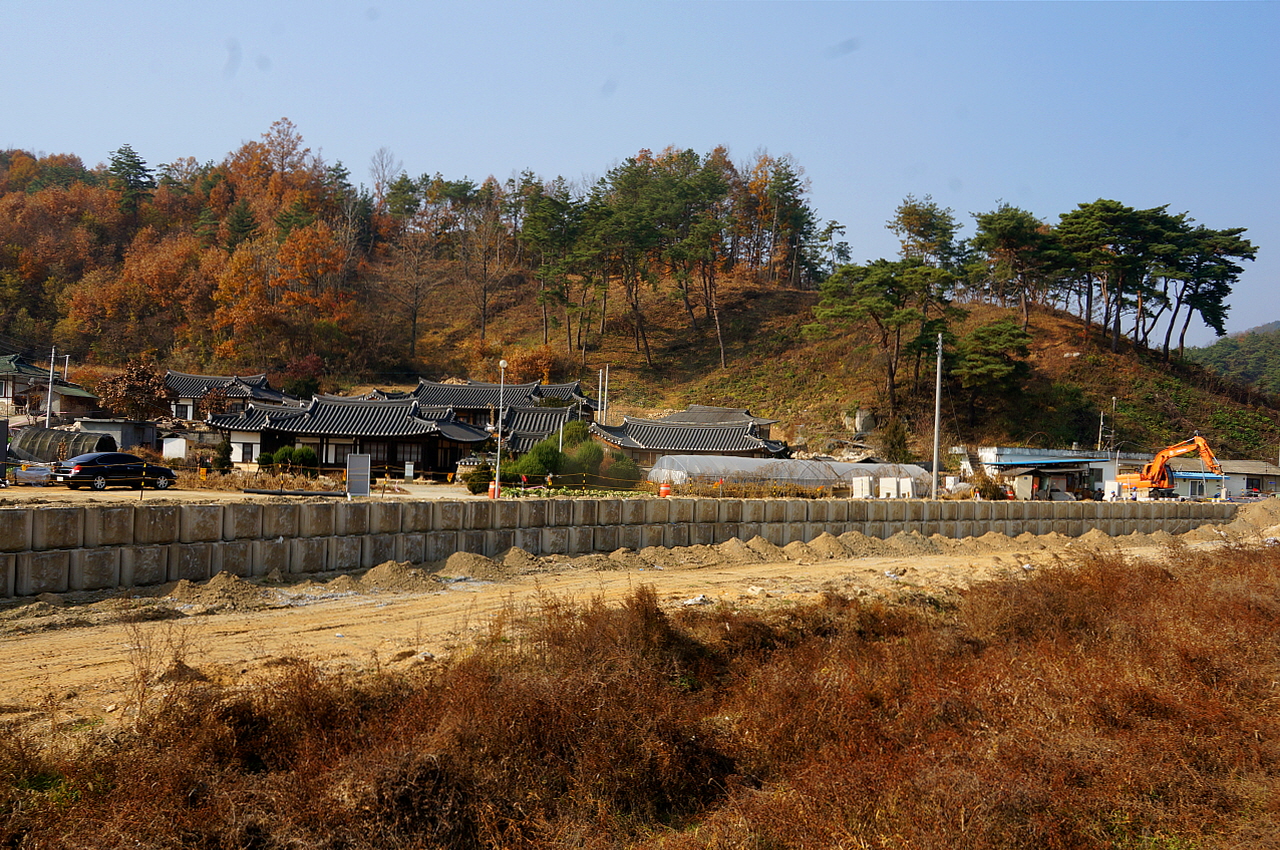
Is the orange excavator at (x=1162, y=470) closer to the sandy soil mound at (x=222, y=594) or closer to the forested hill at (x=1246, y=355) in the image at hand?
the sandy soil mound at (x=222, y=594)

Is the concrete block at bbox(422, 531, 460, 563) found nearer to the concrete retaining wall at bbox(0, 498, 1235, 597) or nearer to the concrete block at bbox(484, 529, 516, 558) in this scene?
the concrete retaining wall at bbox(0, 498, 1235, 597)

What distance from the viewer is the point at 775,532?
19.1 m

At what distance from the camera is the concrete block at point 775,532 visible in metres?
18.9

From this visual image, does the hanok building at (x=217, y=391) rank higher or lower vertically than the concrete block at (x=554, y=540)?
higher

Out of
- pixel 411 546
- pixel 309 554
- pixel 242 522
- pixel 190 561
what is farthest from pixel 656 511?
pixel 190 561

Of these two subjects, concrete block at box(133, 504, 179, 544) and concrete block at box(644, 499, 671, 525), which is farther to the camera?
concrete block at box(644, 499, 671, 525)

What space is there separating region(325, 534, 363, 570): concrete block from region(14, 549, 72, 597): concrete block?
10.9ft

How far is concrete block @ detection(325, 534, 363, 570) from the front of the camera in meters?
12.8

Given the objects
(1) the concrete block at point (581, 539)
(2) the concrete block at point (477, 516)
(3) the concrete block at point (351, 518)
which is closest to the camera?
(3) the concrete block at point (351, 518)

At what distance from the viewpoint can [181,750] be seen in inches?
214

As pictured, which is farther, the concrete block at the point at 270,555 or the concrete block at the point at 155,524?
the concrete block at the point at 270,555

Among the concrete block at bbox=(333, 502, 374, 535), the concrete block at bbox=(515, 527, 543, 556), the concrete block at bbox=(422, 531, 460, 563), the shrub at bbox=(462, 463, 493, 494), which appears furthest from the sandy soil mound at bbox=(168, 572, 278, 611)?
the shrub at bbox=(462, 463, 493, 494)

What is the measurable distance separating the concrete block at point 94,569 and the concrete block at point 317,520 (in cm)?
242

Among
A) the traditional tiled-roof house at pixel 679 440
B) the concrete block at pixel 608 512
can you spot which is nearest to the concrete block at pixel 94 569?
the concrete block at pixel 608 512
